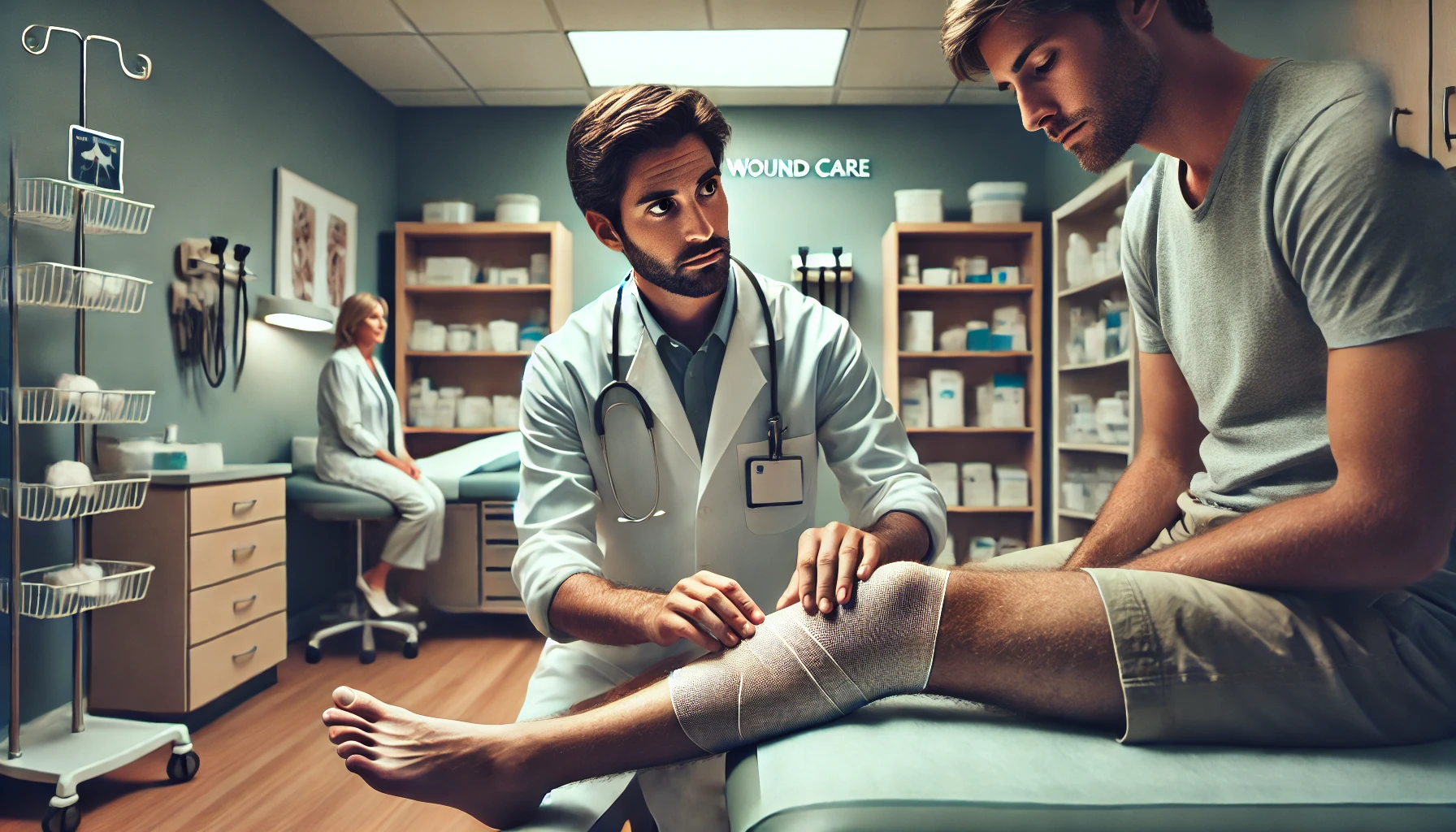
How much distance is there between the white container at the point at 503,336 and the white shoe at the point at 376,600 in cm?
128

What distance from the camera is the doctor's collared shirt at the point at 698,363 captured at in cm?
144

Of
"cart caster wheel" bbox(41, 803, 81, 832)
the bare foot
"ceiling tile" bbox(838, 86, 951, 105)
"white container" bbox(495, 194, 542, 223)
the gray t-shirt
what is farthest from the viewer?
"ceiling tile" bbox(838, 86, 951, 105)

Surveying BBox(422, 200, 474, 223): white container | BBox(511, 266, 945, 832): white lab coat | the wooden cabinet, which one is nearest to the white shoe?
the wooden cabinet

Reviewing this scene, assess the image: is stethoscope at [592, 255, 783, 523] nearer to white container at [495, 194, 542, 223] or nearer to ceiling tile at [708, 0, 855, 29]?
ceiling tile at [708, 0, 855, 29]

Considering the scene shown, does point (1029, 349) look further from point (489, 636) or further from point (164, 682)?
point (164, 682)

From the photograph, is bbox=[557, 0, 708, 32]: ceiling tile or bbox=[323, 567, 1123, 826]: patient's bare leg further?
bbox=[557, 0, 708, 32]: ceiling tile

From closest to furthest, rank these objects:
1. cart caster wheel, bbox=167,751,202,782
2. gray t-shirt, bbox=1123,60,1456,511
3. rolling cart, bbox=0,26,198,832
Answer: gray t-shirt, bbox=1123,60,1456,511 → rolling cart, bbox=0,26,198,832 → cart caster wheel, bbox=167,751,202,782

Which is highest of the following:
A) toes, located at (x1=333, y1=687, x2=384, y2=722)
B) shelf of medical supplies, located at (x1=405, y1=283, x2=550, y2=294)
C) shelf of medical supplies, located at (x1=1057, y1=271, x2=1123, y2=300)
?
shelf of medical supplies, located at (x1=405, y1=283, x2=550, y2=294)

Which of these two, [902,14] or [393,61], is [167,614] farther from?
[902,14]

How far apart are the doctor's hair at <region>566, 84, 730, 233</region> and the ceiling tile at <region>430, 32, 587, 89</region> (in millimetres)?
2545

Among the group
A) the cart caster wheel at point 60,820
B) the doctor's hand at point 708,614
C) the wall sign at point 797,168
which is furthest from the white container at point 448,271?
the doctor's hand at point 708,614

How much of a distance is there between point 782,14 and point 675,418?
2.69m

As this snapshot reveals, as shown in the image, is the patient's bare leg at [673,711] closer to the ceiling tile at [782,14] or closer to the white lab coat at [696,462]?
the white lab coat at [696,462]

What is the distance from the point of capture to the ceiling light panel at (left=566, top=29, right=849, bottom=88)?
3720 mm
